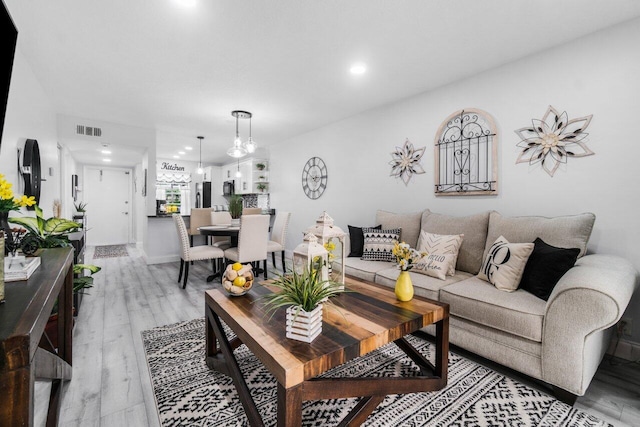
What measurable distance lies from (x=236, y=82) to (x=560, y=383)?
3.66m

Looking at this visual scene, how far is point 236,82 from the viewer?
127 inches

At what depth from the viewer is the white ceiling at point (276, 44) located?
2.04 m

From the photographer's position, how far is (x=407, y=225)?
3205 millimetres

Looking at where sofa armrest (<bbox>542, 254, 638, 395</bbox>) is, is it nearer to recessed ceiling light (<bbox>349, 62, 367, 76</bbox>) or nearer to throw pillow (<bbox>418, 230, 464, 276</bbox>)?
throw pillow (<bbox>418, 230, 464, 276</bbox>)

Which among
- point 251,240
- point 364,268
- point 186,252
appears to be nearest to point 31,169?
point 186,252

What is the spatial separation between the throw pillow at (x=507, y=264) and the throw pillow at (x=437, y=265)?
28 centimetres

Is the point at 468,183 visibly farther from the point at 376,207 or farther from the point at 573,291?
the point at 573,291

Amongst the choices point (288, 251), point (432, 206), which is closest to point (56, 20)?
point (432, 206)

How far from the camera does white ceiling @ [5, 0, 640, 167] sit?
6.68ft

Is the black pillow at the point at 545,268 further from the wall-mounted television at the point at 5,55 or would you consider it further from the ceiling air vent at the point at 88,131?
the ceiling air vent at the point at 88,131

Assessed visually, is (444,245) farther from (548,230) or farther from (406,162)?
(406,162)

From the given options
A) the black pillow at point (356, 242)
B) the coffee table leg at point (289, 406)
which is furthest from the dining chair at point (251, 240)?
the coffee table leg at point (289, 406)

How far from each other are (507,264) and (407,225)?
1.17 meters

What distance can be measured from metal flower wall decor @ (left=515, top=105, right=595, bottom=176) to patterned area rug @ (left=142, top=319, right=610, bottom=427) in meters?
1.83
